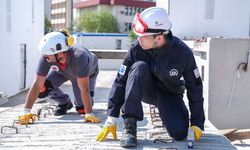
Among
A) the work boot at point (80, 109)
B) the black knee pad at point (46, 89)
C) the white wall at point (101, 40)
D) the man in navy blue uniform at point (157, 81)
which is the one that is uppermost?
the man in navy blue uniform at point (157, 81)

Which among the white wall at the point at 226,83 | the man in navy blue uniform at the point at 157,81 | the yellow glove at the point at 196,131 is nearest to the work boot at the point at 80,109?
the man in navy blue uniform at the point at 157,81

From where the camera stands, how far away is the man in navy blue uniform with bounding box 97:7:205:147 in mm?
3527

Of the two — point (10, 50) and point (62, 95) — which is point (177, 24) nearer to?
point (10, 50)

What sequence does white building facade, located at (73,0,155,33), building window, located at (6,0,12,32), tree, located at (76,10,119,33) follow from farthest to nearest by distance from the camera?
1. white building facade, located at (73,0,155,33)
2. tree, located at (76,10,119,33)
3. building window, located at (6,0,12,32)

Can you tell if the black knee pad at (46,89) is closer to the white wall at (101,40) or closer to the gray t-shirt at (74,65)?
the gray t-shirt at (74,65)

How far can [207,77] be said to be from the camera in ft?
23.2

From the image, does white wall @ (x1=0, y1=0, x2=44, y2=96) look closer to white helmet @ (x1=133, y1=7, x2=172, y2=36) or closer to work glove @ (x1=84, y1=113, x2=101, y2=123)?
work glove @ (x1=84, y1=113, x2=101, y2=123)

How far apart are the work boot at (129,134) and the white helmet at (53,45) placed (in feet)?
4.35

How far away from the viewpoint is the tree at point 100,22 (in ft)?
206

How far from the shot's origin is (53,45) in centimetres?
451

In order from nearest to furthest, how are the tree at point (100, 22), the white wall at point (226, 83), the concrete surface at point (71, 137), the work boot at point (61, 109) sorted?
the concrete surface at point (71, 137)
the work boot at point (61, 109)
the white wall at point (226, 83)
the tree at point (100, 22)

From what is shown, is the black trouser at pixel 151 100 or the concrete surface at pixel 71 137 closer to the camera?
the black trouser at pixel 151 100

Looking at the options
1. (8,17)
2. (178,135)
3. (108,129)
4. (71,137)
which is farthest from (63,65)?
(8,17)

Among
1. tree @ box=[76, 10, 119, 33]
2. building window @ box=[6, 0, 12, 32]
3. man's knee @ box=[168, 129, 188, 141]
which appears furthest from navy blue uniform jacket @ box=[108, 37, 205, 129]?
tree @ box=[76, 10, 119, 33]
